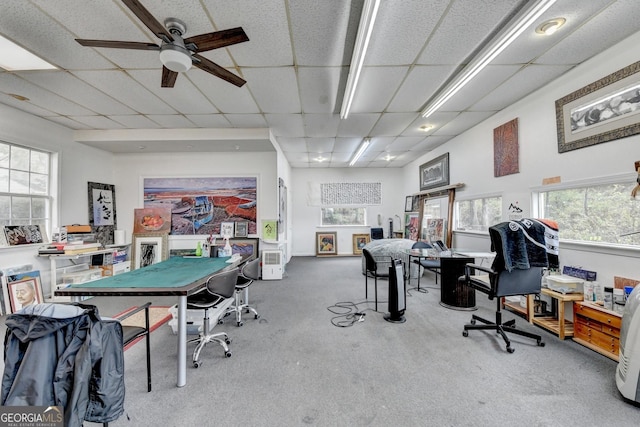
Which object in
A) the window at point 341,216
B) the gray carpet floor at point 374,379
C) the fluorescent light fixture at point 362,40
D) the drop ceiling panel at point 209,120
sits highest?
the drop ceiling panel at point 209,120

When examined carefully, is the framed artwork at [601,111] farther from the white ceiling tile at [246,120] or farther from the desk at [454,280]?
the white ceiling tile at [246,120]

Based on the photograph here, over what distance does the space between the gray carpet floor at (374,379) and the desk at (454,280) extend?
42 cm

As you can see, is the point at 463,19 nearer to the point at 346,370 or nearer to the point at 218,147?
the point at 346,370

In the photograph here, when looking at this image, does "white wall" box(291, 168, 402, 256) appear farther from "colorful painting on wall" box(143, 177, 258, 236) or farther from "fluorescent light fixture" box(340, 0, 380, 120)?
"fluorescent light fixture" box(340, 0, 380, 120)

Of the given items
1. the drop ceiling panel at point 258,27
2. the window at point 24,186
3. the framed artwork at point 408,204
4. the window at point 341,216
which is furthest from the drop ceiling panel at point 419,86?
the window at point 24,186

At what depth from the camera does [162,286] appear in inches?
79.8

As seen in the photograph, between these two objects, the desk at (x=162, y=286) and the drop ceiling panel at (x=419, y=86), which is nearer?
the desk at (x=162, y=286)

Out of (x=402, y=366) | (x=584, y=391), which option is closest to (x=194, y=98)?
(x=402, y=366)

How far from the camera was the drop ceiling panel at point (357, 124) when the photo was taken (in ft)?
13.8

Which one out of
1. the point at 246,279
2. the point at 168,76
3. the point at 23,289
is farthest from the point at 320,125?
the point at 23,289

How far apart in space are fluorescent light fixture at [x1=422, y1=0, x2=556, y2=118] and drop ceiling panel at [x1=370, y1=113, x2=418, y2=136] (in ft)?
1.95

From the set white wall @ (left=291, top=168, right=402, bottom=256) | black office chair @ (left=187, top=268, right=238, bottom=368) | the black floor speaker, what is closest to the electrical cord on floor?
the black floor speaker

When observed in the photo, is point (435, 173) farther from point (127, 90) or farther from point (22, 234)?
point (22, 234)

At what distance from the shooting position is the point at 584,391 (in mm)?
1907
